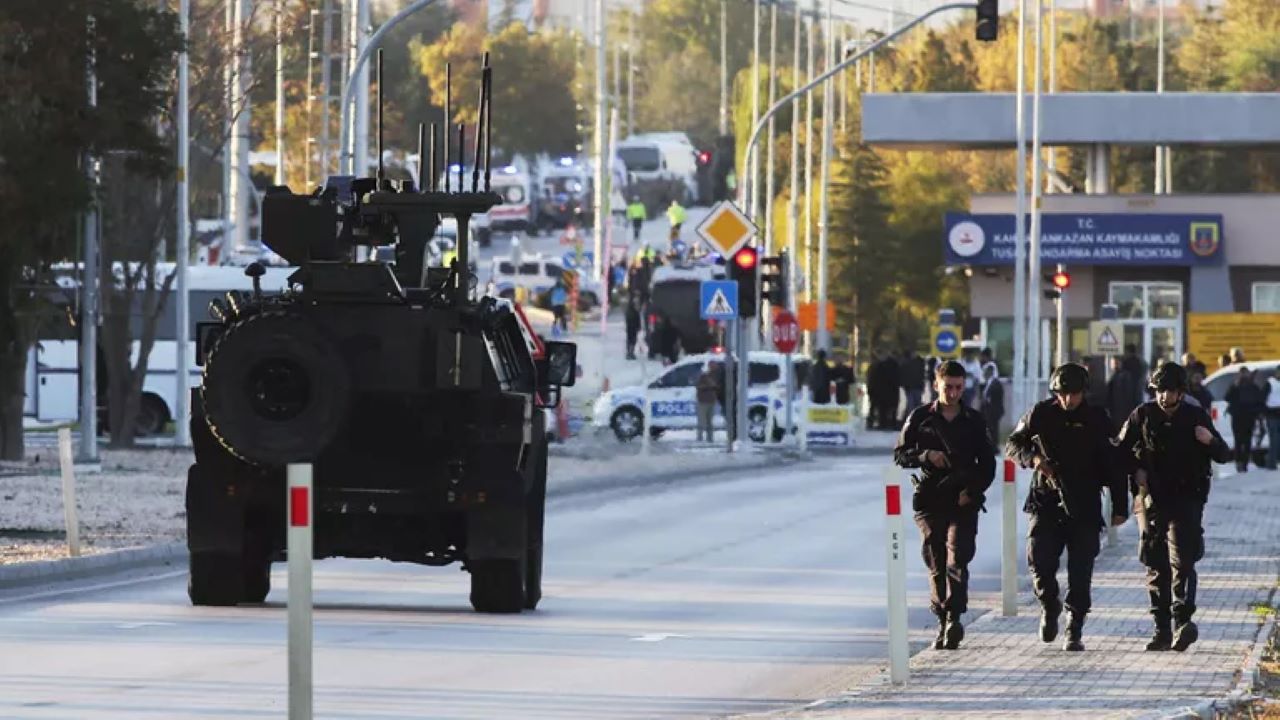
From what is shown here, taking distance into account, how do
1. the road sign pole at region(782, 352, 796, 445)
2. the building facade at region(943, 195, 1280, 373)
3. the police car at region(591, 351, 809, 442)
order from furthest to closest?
the building facade at region(943, 195, 1280, 373) → the police car at region(591, 351, 809, 442) → the road sign pole at region(782, 352, 796, 445)

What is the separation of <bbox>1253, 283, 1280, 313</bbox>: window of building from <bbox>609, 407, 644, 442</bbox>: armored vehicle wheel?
21.5m

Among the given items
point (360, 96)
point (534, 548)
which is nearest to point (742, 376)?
point (360, 96)

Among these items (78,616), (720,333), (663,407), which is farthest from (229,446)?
(720,333)

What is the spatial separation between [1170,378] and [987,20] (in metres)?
28.2

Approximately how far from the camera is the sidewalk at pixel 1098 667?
44.3 feet

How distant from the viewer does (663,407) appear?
5919 centimetres

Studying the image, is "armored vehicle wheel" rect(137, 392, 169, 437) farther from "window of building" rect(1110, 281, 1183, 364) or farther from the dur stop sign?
"window of building" rect(1110, 281, 1183, 364)

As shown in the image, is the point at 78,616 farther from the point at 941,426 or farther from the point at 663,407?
the point at 663,407

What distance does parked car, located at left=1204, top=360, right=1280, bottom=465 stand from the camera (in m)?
48.3

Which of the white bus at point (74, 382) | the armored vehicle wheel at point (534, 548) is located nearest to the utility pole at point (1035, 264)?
the white bus at point (74, 382)

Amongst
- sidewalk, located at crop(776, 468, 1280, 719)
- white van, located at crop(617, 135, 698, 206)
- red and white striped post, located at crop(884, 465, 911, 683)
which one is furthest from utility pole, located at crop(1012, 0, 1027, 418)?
white van, located at crop(617, 135, 698, 206)

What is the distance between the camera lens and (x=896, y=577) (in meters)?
14.6

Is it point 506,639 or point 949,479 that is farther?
point 506,639

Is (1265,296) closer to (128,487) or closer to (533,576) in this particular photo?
(128,487)
